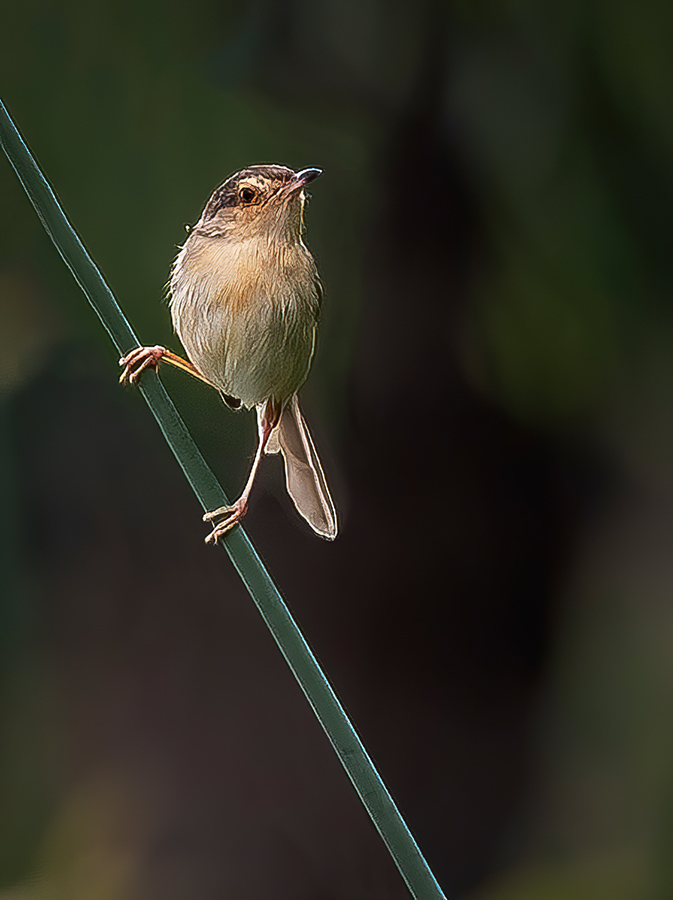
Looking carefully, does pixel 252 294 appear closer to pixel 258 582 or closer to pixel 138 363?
pixel 138 363

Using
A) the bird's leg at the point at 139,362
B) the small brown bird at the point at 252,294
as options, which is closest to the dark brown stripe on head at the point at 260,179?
the small brown bird at the point at 252,294

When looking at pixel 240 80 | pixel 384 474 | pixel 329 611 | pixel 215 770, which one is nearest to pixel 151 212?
pixel 240 80

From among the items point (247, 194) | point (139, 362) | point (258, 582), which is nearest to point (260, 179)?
point (247, 194)

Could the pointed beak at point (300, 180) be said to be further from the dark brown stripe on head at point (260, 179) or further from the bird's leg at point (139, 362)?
the bird's leg at point (139, 362)

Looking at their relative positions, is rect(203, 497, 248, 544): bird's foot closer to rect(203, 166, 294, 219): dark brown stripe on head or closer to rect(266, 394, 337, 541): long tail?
rect(266, 394, 337, 541): long tail

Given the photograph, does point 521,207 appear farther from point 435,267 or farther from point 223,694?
point 223,694

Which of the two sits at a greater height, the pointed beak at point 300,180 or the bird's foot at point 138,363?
the pointed beak at point 300,180

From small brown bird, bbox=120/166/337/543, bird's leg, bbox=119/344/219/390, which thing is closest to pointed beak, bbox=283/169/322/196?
small brown bird, bbox=120/166/337/543
